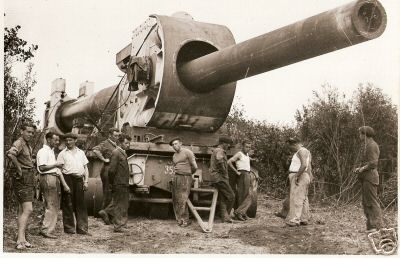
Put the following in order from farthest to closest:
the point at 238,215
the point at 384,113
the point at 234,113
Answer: the point at 234,113
the point at 384,113
the point at 238,215

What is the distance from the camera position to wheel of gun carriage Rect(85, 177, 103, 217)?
368 inches

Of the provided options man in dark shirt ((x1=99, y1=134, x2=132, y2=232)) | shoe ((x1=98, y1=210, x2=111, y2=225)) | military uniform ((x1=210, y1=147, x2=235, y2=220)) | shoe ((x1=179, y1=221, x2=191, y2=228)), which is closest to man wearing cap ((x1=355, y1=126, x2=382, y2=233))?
military uniform ((x1=210, y1=147, x2=235, y2=220))

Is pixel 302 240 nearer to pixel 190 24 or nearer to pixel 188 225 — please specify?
pixel 188 225

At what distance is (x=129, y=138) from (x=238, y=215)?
84.2 inches

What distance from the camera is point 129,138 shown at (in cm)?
886

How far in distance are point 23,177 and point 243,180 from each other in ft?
12.5

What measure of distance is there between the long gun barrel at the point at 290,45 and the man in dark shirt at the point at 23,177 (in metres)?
2.87

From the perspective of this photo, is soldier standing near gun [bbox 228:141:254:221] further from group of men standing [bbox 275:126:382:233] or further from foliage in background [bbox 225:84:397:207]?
foliage in background [bbox 225:84:397:207]

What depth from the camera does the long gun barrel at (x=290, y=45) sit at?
20.2 feet

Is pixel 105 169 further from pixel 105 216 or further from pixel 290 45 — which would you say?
pixel 290 45

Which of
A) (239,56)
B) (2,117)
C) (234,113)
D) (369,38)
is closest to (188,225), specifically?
(239,56)

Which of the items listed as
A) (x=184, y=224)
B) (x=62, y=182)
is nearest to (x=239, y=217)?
(x=184, y=224)

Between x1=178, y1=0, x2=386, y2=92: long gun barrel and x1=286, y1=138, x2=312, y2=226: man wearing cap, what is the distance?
143cm

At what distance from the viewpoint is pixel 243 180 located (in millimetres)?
9531
